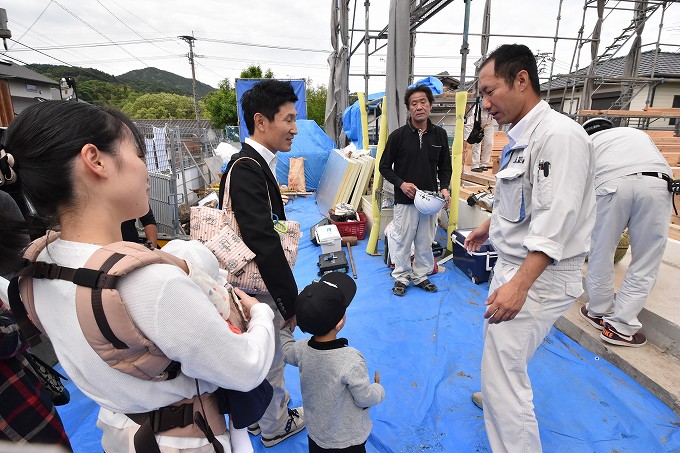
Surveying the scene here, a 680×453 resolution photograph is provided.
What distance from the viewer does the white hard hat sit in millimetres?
3699

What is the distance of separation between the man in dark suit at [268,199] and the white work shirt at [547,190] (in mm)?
1147

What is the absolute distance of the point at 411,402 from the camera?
2.43 m

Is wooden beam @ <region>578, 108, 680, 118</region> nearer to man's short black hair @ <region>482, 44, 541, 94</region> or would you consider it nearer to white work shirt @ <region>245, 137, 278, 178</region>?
man's short black hair @ <region>482, 44, 541, 94</region>

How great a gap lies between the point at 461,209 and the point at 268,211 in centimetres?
426

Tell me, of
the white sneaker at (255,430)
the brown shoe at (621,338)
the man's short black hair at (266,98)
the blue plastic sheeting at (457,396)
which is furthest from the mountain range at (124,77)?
the brown shoe at (621,338)

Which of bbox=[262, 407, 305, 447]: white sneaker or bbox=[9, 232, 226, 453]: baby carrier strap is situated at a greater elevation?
bbox=[9, 232, 226, 453]: baby carrier strap

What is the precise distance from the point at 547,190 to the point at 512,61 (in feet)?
2.15

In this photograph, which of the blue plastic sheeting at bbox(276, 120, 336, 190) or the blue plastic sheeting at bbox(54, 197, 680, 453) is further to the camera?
the blue plastic sheeting at bbox(276, 120, 336, 190)

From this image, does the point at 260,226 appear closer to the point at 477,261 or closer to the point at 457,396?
the point at 457,396

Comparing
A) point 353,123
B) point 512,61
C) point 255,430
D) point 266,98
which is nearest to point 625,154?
point 512,61

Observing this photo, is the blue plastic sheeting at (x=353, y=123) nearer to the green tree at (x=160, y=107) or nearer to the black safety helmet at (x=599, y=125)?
the black safety helmet at (x=599, y=125)

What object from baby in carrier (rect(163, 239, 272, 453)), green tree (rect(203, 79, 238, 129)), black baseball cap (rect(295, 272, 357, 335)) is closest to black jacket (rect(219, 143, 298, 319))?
black baseball cap (rect(295, 272, 357, 335))

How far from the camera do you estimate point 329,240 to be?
5.04m

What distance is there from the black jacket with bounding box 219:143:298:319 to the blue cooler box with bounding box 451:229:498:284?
278 cm
